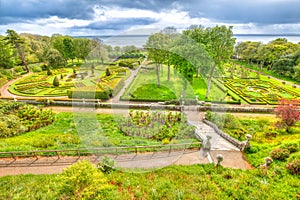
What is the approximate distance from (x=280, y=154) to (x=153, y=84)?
1484 cm

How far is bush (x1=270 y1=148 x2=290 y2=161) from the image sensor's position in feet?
28.0

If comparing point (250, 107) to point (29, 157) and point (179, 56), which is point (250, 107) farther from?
point (29, 157)

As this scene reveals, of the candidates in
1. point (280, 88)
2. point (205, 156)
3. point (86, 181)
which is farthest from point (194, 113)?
point (280, 88)

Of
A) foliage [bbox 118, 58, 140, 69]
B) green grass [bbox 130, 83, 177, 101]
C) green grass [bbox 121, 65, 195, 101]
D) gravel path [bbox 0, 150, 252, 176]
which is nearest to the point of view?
gravel path [bbox 0, 150, 252, 176]

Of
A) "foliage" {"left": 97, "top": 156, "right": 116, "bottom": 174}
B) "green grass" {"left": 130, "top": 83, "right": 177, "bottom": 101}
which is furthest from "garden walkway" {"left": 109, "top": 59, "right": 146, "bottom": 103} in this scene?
"foliage" {"left": 97, "top": 156, "right": 116, "bottom": 174}

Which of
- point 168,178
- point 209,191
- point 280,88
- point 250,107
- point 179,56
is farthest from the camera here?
point 280,88

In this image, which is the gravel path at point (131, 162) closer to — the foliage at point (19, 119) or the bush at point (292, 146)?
the bush at point (292, 146)

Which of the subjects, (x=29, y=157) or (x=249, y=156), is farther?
(x=249, y=156)

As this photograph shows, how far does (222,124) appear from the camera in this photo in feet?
42.0

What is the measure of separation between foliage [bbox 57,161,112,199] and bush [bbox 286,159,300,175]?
8562mm

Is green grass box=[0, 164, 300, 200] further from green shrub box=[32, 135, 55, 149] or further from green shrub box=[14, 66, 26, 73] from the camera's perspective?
green shrub box=[14, 66, 26, 73]

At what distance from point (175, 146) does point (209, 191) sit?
127 inches

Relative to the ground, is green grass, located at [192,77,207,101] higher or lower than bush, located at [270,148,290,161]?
higher

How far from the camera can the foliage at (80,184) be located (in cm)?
582
